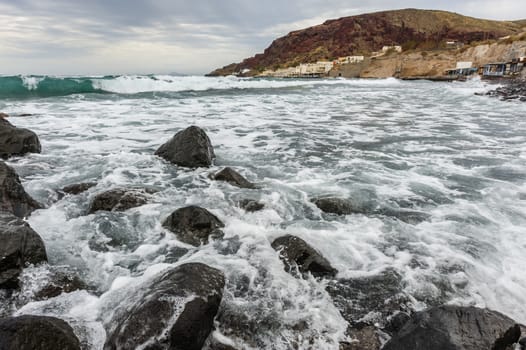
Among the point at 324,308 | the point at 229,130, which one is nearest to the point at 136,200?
the point at 324,308

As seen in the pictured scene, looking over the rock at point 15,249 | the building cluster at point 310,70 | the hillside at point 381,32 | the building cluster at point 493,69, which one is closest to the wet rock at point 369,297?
the rock at point 15,249

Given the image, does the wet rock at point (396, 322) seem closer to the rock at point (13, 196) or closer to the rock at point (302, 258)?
the rock at point (302, 258)

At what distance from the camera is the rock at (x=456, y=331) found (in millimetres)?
2031

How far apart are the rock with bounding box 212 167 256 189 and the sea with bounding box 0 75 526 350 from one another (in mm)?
170

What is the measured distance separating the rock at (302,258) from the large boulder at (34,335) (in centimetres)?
203

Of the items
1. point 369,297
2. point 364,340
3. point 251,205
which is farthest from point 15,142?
point 364,340

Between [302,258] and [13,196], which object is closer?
[302,258]

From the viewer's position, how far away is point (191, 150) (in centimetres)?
663

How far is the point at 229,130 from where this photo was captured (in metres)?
11.0

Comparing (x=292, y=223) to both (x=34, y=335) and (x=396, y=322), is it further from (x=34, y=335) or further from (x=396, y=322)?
(x=34, y=335)

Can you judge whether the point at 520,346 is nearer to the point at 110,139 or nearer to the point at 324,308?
the point at 324,308

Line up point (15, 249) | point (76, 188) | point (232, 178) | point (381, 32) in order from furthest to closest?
point (381, 32)
point (232, 178)
point (76, 188)
point (15, 249)

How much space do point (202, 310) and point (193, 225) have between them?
1.79 m

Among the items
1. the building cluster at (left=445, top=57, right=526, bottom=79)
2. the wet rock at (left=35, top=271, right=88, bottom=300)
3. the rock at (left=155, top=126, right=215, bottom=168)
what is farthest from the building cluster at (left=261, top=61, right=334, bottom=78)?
the wet rock at (left=35, top=271, right=88, bottom=300)
